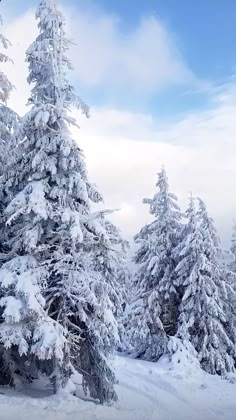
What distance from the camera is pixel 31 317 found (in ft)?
39.8

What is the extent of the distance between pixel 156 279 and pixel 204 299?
395 centimetres

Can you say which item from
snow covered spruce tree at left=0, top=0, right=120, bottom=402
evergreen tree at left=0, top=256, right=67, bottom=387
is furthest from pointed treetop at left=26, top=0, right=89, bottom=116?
evergreen tree at left=0, top=256, right=67, bottom=387

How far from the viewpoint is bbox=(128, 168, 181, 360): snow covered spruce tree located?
25703 millimetres

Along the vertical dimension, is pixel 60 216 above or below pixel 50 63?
below

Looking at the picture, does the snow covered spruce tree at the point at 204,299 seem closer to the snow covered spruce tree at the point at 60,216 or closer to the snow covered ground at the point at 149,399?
the snow covered ground at the point at 149,399

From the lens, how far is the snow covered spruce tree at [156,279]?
1012 inches

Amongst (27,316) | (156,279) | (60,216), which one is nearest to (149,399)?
(27,316)

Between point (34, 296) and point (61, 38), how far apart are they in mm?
8896

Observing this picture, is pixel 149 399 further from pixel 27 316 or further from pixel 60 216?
pixel 60 216

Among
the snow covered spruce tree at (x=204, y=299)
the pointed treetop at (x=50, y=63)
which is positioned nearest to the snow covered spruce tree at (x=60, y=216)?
the pointed treetop at (x=50, y=63)

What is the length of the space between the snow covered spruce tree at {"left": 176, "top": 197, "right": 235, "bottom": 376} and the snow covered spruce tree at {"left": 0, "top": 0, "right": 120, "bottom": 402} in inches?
439

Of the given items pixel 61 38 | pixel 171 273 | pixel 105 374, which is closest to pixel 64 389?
pixel 105 374

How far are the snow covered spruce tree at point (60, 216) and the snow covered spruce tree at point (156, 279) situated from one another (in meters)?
11.8

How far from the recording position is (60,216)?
44.9 ft
